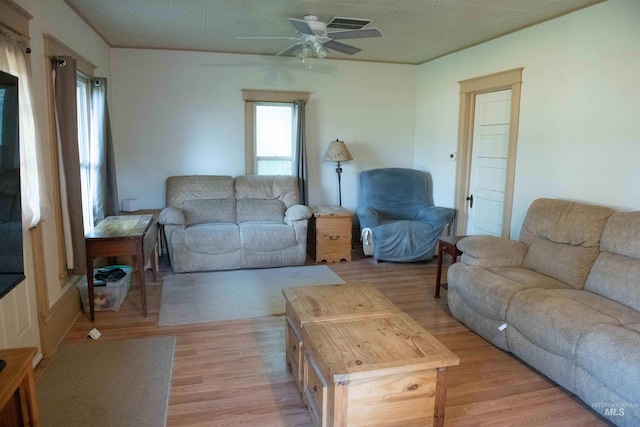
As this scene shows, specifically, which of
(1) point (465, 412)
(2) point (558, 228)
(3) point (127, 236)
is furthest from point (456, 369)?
(3) point (127, 236)

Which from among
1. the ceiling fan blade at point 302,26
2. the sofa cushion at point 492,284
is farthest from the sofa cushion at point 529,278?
the ceiling fan blade at point 302,26

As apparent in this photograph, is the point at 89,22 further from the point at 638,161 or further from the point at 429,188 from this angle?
the point at 638,161

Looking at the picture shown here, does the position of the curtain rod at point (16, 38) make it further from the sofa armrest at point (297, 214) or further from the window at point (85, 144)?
the sofa armrest at point (297, 214)

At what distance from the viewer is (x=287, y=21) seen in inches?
151

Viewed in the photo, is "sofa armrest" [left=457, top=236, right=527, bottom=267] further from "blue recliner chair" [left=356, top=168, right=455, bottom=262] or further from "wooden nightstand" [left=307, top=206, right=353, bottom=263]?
"wooden nightstand" [left=307, top=206, right=353, bottom=263]

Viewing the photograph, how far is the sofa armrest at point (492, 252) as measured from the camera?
3.39 meters

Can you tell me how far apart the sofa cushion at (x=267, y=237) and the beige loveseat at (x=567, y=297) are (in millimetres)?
1931

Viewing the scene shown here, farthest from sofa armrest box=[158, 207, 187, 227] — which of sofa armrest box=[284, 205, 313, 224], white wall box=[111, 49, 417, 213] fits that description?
sofa armrest box=[284, 205, 313, 224]

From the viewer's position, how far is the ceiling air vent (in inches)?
147

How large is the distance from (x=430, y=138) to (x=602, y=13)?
259cm

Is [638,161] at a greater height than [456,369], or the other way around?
[638,161]

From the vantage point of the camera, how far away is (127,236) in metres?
3.31

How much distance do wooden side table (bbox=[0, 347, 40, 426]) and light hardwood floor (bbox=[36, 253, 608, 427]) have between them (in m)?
0.75

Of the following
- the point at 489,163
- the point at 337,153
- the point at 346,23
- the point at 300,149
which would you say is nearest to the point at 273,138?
the point at 300,149
